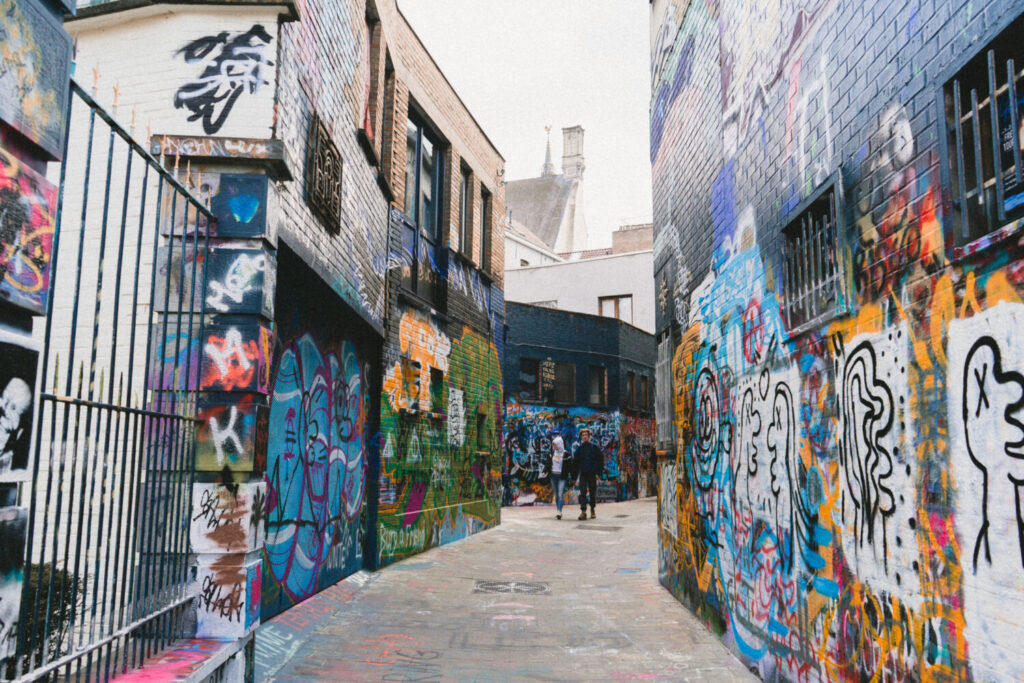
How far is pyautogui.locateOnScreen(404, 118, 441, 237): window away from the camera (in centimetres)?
1101

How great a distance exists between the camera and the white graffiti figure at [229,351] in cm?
434

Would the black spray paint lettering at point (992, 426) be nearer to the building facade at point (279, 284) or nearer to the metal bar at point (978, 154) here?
the metal bar at point (978, 154)

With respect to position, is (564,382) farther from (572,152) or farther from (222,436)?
(572,152)

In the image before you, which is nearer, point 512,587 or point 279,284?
point 279,284

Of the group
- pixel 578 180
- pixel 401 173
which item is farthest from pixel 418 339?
pixel 578 180

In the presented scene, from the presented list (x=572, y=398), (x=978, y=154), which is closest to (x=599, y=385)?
(x=572, y=398)

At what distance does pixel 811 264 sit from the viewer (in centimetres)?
437

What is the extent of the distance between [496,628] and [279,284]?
129 inches

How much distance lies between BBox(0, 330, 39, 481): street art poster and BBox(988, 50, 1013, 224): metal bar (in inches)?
124

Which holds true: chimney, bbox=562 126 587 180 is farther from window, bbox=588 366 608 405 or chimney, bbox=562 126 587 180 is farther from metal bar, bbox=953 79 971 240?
metal bar, bbox=953 79 971 240

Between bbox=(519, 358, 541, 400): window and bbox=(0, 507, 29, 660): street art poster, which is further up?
bbox=(519, 358, 541, 400): window

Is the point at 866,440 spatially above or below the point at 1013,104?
below

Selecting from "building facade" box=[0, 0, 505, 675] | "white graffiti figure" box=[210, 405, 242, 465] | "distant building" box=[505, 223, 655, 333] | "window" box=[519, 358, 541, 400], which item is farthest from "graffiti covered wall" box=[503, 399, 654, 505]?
"white graffiti figure" box=[210, 405, 242, 465]

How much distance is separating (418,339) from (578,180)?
114 feet
